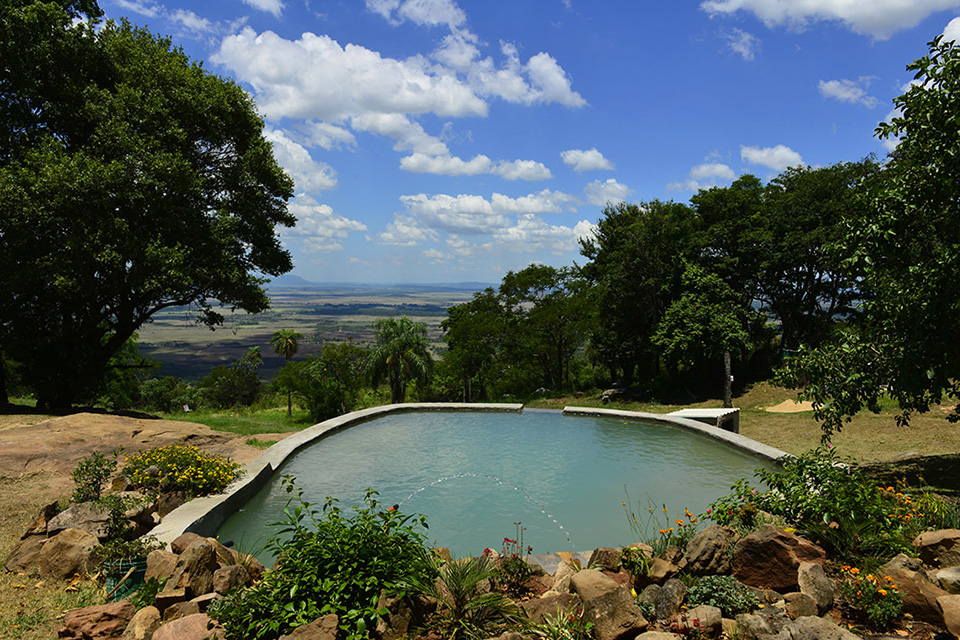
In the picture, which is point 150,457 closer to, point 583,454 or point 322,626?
point 322,626

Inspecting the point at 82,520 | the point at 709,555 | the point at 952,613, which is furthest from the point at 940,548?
the point at 82,520

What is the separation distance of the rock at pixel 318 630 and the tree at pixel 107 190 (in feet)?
41.2

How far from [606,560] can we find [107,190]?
577 inches

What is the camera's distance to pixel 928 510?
5359 millimetres

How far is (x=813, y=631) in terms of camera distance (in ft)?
10.8

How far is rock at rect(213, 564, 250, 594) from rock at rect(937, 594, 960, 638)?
517 centimetres

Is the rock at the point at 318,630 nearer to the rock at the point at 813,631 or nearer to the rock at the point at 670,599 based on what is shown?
the rock at the point at 670,599

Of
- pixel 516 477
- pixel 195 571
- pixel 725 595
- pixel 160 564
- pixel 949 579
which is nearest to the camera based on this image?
pixel 949 579

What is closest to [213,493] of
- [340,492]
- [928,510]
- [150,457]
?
[150,457]

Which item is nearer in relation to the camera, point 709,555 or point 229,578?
point 229,578

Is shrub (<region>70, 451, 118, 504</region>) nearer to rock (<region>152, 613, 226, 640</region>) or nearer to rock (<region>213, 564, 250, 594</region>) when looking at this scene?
rock (<region>213, 564, 250, 594</region>)

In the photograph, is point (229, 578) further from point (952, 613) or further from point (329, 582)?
point (952, 613)

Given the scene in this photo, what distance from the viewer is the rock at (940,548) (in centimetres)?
430

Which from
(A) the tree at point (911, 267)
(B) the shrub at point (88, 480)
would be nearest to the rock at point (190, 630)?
(B) the shrub at point (88, 480)
